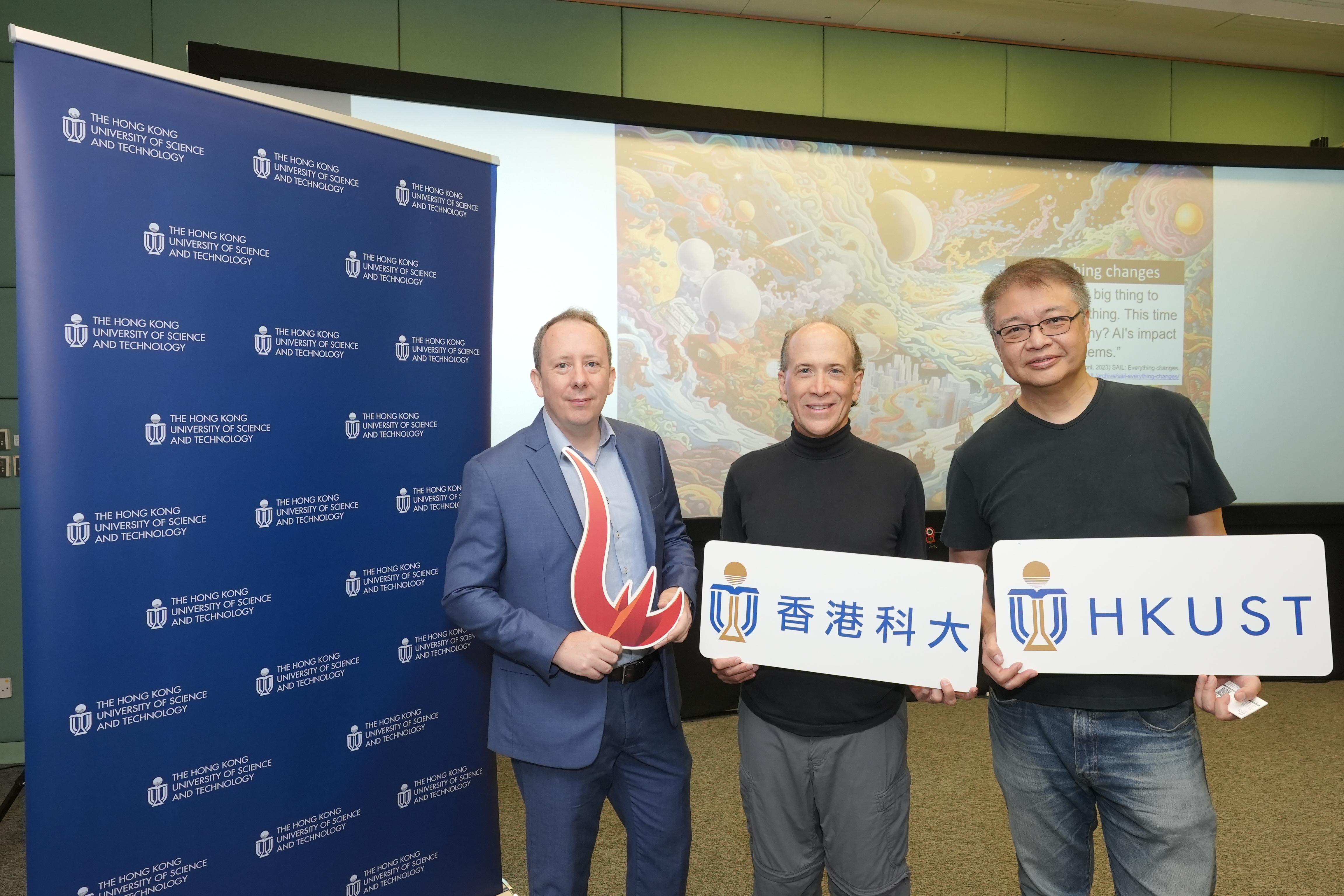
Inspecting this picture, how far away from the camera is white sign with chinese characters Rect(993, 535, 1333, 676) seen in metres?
1.49

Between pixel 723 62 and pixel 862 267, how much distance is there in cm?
142

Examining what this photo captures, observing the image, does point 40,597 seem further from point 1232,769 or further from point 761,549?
point 1232,769

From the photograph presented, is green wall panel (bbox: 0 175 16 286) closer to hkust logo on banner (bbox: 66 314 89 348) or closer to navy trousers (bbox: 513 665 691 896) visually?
hkust logo on banner (bbox: 66 314 89 348)

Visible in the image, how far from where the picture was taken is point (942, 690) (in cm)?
167

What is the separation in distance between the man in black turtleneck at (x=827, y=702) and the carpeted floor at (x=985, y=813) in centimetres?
110

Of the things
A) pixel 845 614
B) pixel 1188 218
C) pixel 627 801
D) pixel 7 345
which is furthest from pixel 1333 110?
pixel 7 345

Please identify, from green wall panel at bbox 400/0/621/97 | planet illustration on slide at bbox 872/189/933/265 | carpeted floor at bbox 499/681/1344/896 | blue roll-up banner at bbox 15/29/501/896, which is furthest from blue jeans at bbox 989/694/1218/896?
green wall panel at bbox 400/0/621/97

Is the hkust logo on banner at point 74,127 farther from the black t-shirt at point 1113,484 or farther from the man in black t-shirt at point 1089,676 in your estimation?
the black t-shirt at point 1113,484

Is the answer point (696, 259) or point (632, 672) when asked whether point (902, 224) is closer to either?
point (696, 259)

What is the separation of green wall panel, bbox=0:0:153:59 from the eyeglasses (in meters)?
4.21

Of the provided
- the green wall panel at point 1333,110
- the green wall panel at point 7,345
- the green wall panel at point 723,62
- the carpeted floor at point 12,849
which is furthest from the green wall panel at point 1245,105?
the carpeted floor at point 12,849

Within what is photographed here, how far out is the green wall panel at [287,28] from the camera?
3902 mm

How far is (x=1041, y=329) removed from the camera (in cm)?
158

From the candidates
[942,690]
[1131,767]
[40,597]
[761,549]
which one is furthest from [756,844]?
[40,597]
